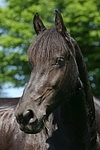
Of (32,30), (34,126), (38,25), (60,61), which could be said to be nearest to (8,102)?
(38,25)

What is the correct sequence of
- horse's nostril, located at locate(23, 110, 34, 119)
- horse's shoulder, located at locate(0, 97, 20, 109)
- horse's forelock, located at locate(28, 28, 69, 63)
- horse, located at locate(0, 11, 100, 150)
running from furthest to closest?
horse's shoulder, located at locate(0, 97, 20, 109)
horse's forelock, located at locate(28, 28, 69, 63)
horse, located at locate(0, 11, 100, 150)
horse's nostril, located at locate(23, 110, 34, 119)

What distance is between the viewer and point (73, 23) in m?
18.6

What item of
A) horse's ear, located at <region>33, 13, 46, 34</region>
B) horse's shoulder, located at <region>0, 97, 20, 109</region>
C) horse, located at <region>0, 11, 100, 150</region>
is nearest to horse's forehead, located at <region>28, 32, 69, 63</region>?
horse, located at <region>0, 11, 100, 150</region>

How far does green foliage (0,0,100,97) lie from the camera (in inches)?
720

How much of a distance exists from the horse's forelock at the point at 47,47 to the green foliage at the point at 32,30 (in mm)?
12802

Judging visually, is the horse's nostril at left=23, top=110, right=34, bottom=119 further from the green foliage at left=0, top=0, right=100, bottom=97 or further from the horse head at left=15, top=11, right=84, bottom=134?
the green foliage at left=0, top=0, right=100, bottom=97

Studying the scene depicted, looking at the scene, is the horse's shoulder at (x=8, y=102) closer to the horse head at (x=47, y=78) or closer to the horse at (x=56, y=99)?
the horse at (x=56, y=99)

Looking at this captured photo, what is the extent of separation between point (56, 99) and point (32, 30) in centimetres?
1391

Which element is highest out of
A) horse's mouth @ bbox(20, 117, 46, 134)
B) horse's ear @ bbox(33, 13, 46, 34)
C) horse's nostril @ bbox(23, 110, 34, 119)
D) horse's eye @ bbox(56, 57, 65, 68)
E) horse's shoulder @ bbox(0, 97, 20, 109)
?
horse's ear @ bbox(33, 13, 46, 34)

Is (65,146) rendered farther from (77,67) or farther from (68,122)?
(77,67)

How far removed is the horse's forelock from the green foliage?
12.8m

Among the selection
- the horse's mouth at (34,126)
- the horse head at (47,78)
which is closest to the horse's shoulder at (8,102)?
the horse head at (47,78)

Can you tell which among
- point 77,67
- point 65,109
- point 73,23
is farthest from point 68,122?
point 73,23

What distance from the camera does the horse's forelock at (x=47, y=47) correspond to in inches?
200
